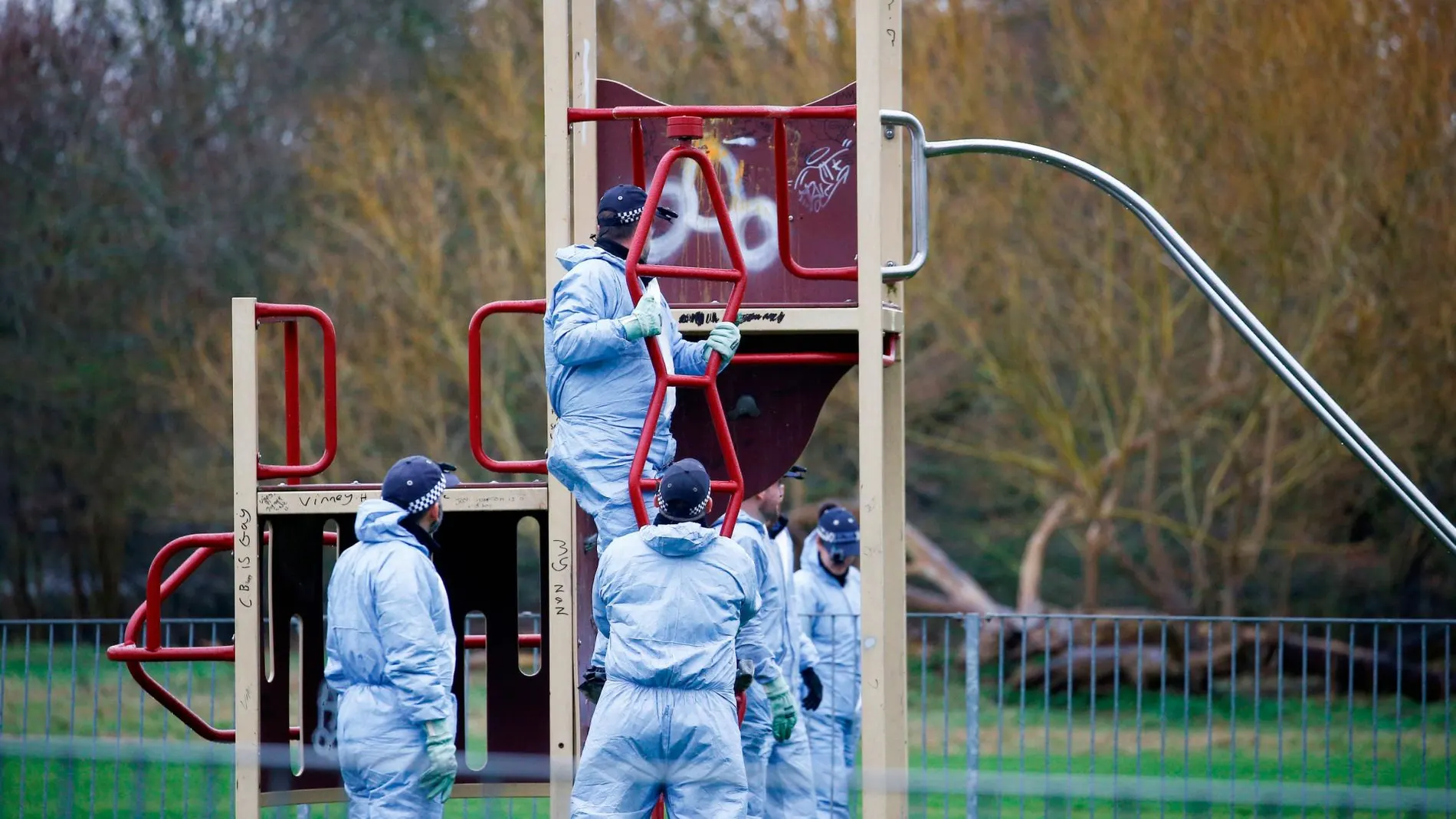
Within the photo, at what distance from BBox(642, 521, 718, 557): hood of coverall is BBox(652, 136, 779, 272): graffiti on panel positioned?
5.44 feet

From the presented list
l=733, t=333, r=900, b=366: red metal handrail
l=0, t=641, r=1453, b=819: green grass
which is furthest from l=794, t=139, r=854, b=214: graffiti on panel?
l=0, t=641, r=1453, b=819: green grass

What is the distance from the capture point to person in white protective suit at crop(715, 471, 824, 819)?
728 centimetres

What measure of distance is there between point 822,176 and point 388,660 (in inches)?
102

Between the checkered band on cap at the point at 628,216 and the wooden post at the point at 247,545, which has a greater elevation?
the checkered band on cap at the point at 628,216

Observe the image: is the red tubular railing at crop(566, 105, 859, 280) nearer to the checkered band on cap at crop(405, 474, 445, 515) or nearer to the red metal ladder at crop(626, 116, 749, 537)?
the red metal ladder at crop(626, 116, 749, 537)

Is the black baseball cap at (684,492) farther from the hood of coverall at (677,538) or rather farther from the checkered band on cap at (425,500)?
the checkered band on cap at (425,500)

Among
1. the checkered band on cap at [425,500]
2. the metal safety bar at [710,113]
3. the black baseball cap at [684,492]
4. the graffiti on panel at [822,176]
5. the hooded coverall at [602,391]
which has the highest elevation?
the metal safety bar at [710,113]

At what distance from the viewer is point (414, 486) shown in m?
6.12

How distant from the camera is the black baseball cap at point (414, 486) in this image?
612 cm

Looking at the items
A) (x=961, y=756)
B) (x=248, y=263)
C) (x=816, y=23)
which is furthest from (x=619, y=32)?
(x=961, y=756)

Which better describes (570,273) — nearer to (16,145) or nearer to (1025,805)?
(1025,805)

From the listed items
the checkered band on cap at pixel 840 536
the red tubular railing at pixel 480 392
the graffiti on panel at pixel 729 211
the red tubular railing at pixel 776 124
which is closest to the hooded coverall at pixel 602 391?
the red tubular railing at pixel 776 124

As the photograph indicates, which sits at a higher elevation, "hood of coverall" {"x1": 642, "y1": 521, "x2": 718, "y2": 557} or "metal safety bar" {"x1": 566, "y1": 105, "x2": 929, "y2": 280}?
"metal safety bar" {"x1": 566, "y1": 105, "x2": 929, "y2": 280}

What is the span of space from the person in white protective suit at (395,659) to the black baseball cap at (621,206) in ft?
3.76
